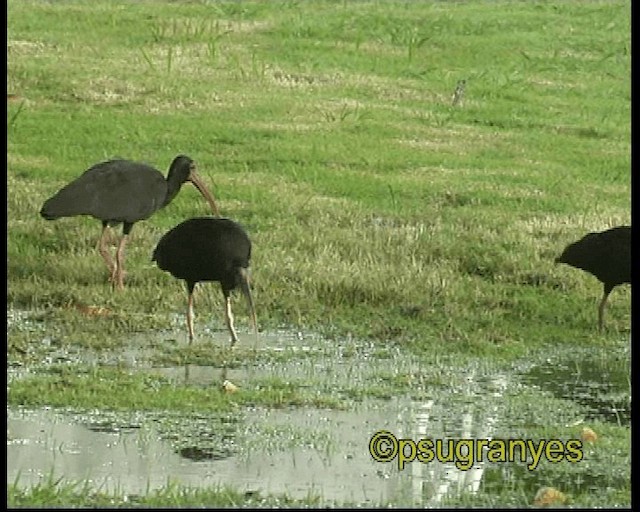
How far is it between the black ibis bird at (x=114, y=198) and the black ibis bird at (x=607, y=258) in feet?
9.57

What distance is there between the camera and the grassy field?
37.7 ft

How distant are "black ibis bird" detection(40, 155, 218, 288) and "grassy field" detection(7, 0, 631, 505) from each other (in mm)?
256

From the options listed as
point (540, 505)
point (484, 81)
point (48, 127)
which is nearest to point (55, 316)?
point (540, 505)

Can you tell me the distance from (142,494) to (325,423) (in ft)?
5.74

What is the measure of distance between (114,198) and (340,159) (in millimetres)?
5038

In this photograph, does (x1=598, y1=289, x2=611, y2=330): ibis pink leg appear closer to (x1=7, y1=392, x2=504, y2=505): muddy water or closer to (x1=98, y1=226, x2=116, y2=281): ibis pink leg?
(x1=7, y1=392, x2=504, y2=505): muddy water

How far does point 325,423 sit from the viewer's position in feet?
29.3

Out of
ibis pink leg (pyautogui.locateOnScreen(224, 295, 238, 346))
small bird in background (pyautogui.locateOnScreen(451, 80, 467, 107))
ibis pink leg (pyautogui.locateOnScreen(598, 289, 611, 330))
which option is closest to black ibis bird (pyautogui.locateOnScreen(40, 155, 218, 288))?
ibis pink leg (pyautogui.locateOnScreen(224, 295, 238, 346))

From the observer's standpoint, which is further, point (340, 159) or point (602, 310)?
point (340, 159)

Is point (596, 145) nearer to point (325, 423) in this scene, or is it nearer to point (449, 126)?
point (449, 126)

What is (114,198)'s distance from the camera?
40.0 feet

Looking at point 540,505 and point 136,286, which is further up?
point 540,505

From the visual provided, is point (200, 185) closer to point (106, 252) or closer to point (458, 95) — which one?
point (106, 252)

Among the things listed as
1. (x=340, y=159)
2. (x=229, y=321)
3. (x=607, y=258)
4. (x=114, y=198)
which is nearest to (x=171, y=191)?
(x=114, y=198)
